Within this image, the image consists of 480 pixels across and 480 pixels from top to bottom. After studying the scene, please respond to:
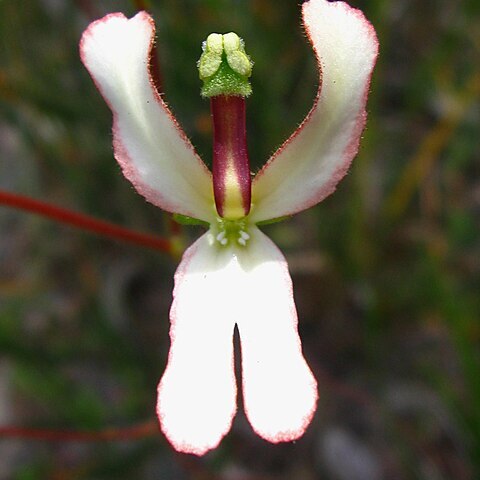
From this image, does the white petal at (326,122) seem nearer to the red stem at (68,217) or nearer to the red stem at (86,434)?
the red stem at (68,217)

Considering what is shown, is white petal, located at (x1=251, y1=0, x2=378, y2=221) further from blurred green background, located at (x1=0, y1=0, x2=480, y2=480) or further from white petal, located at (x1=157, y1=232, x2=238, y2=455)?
blurred green background, located at (x1=0, y1=0, x2=480, y2=480)

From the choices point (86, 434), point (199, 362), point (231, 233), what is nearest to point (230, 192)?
point (231, 233)

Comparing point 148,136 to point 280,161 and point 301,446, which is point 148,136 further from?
point 301,446

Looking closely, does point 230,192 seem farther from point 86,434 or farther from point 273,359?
point 86,434

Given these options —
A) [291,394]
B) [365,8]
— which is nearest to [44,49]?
[365,8]

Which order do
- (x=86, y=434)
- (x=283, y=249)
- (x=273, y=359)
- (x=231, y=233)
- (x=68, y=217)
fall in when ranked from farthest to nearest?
1. (x=283, y=249)
2. (x=86, y=434)
3. (x=68, y=217)
4. (x=231, y=233)
5. (x=273, y=359)

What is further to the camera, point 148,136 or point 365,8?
point 365,8

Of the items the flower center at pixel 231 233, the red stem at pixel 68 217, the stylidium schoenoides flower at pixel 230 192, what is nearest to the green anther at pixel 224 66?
the stylidium schoenoides flower at pixel 230 192

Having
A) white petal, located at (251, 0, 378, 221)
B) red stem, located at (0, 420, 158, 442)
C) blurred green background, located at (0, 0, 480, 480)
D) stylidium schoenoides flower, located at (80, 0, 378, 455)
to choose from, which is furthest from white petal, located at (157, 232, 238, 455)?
blurred green background, located at (0, 0, 480, 480)
